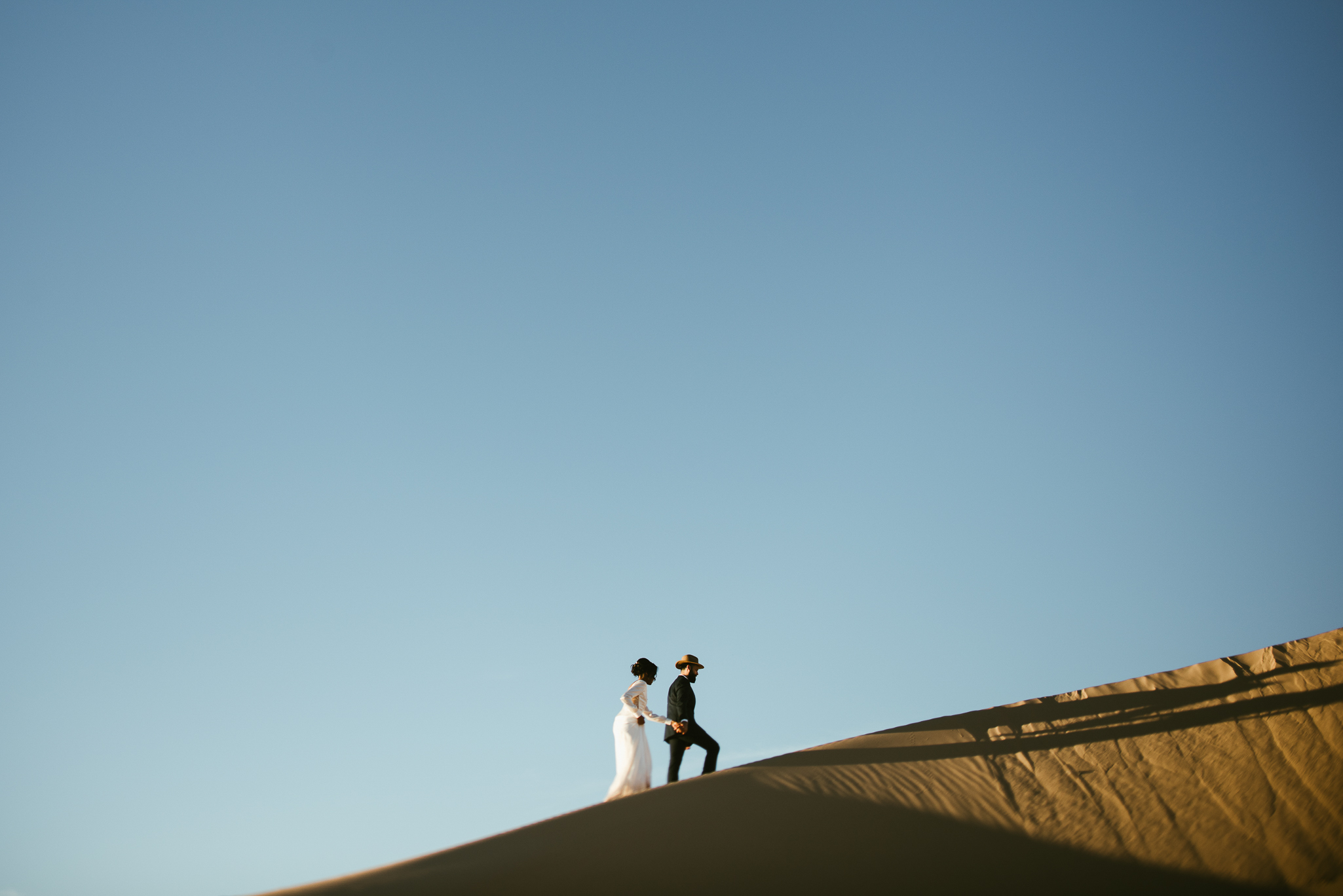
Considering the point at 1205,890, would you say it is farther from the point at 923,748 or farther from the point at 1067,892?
the point at 923,748

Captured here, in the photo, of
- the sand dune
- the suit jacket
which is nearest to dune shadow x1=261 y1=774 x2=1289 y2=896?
the sand dune


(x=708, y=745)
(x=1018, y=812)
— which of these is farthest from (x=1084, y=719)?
(x=708, y=745)

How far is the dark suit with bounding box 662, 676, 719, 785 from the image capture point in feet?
38.4

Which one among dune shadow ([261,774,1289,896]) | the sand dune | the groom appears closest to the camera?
dune shadow ([261,774,1289,896])

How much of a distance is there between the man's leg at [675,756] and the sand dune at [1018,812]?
0.36 metres

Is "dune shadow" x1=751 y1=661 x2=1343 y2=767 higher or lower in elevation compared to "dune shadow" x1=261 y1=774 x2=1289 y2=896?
higher

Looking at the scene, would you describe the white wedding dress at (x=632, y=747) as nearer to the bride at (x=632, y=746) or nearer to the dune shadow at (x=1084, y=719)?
the bride at (x=632, y=746)

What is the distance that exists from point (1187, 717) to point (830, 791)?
5.05 meters

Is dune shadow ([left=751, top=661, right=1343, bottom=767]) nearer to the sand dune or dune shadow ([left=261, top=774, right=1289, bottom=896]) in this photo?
the sand dune

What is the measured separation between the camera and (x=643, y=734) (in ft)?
39.9

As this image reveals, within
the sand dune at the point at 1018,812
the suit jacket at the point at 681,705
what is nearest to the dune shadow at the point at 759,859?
the sand dune at the point at 1018,812

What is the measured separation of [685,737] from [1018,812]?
12.9 feet

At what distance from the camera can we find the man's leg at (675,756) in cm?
1170

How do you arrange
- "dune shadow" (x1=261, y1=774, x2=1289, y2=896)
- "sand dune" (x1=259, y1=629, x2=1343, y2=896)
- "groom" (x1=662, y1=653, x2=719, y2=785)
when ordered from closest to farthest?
1. "dune shadow" (x1=261, y1=774, x2=1289, y2=896)
2. "sand dune" (x1=259, y1=629, x2=1343, y2=896)
3. "groom" (x1=662, y1=653, x2=719, y2=785)
